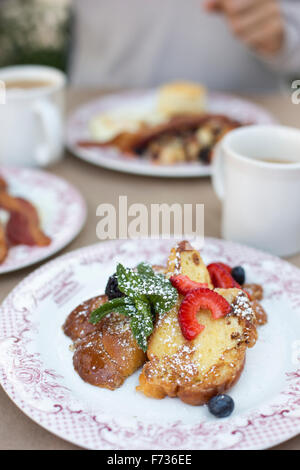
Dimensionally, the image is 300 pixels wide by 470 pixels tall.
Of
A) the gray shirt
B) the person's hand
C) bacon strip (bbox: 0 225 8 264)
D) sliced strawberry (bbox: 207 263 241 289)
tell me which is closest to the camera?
sliced strawberry (bbox: 207 263 241 289)

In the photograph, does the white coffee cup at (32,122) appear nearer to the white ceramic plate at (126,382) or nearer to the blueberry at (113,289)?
the white ceramic plate at (126,382)

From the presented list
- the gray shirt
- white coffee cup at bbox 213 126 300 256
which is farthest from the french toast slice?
the gray shirt

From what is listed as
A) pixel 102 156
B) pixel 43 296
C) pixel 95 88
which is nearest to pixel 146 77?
pixel 95 88

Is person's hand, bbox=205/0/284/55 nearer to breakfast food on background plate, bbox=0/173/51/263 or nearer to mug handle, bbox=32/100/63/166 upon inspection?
mug handle, bbox=32/100/63/166

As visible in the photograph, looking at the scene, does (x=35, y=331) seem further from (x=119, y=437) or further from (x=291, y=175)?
(x=291, y=175)

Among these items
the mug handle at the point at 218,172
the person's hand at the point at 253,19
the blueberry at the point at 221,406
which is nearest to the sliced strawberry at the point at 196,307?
the blueberry at the point at 221,406
